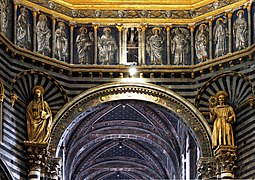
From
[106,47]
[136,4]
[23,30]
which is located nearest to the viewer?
[23,30]

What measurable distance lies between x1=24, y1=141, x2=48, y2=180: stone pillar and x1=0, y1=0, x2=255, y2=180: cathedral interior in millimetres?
40

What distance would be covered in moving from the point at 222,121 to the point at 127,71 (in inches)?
187

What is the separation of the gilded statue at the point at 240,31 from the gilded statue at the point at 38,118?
8.36 metres

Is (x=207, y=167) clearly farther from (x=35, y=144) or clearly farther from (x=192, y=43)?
(x=35, y=144)

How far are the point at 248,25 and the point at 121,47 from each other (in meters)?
5.59

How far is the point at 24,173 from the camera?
4569cm

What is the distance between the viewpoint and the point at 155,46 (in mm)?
49062

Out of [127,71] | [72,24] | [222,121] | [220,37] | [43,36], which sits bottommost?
[222,121]

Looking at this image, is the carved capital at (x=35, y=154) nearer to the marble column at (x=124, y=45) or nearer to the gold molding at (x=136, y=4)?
the marble column at (x=124, y=45)

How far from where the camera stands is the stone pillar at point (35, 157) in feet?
150

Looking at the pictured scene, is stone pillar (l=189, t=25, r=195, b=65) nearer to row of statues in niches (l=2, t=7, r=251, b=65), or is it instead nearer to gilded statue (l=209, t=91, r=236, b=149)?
row of statues in niches (l=2, t=7, r=251, b=65)

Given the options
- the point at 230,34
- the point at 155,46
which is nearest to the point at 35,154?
the point at 155,46

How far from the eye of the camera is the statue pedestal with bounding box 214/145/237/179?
151 ft

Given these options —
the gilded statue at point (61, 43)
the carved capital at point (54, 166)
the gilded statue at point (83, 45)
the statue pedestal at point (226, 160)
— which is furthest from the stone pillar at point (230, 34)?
the carved capital at point (54, 166)
